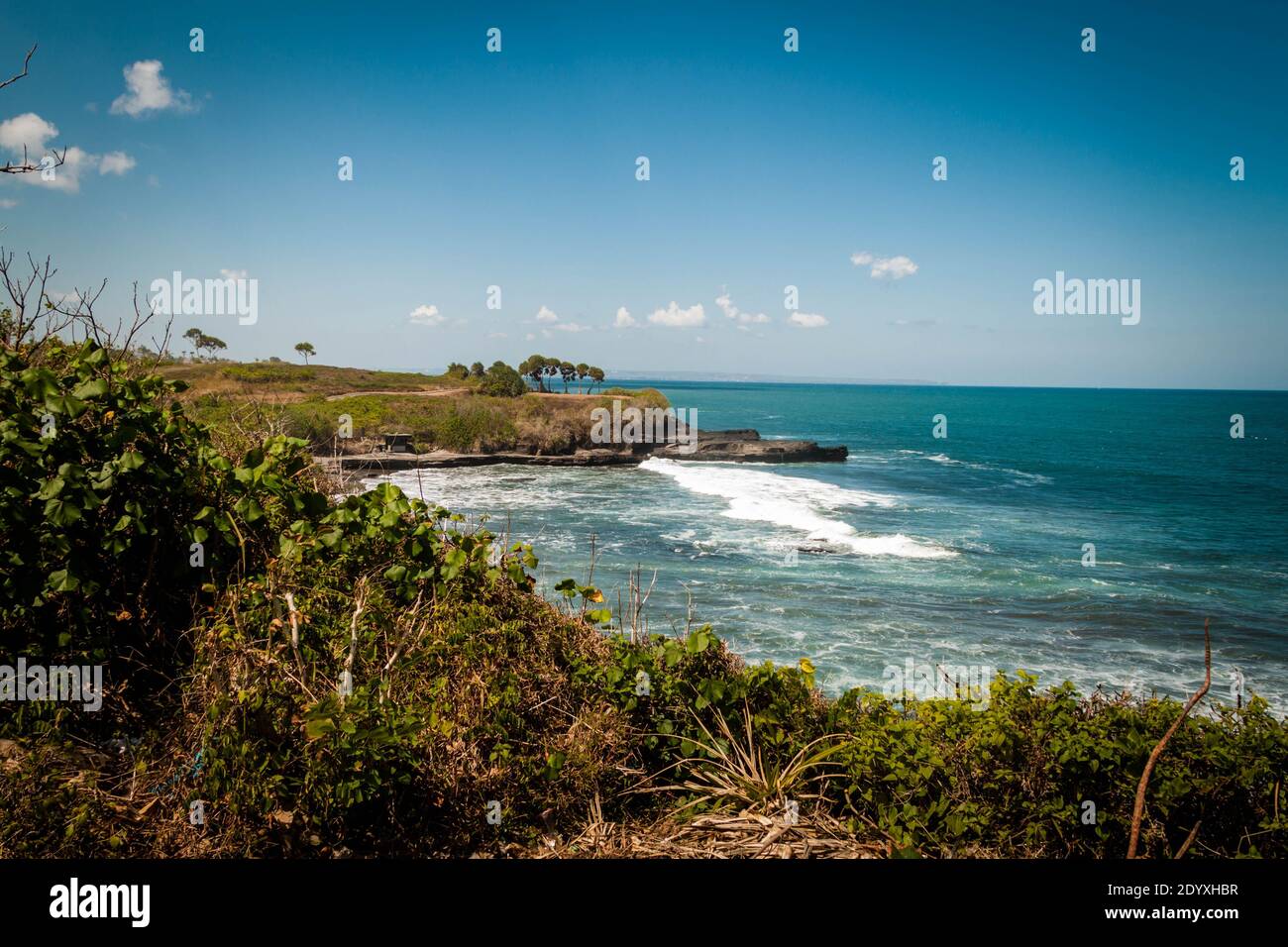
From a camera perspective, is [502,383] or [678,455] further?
[502,383]

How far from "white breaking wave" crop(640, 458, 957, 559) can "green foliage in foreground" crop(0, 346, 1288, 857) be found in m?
22.2

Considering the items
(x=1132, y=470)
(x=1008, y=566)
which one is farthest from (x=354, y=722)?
(x=1132, y=470)

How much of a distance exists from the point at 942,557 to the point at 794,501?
1259 cm

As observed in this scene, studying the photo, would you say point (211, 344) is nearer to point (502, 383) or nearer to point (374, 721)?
point (502, 383)

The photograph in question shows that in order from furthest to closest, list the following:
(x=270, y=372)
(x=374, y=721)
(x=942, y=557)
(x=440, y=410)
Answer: (x=270, y=372), (x=440, y=410), (x=942, y=557), (x=374, y=721)

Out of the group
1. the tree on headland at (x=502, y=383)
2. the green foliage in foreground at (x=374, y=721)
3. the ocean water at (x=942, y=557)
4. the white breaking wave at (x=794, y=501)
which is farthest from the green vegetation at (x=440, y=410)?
the green foliage in foreground at (x=374, y=721)

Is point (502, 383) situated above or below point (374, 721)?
above

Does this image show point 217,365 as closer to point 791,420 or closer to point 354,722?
point 354,722

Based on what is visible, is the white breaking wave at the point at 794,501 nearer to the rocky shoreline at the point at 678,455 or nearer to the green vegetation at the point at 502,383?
the rocky shoreline at the point at 678,455

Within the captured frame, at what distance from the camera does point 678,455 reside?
58.7 metres

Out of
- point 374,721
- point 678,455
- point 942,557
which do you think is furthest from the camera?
point 678,455

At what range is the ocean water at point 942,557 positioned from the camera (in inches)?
650

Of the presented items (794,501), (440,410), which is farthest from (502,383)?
(794,501)

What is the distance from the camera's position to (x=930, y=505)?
3788 cm
